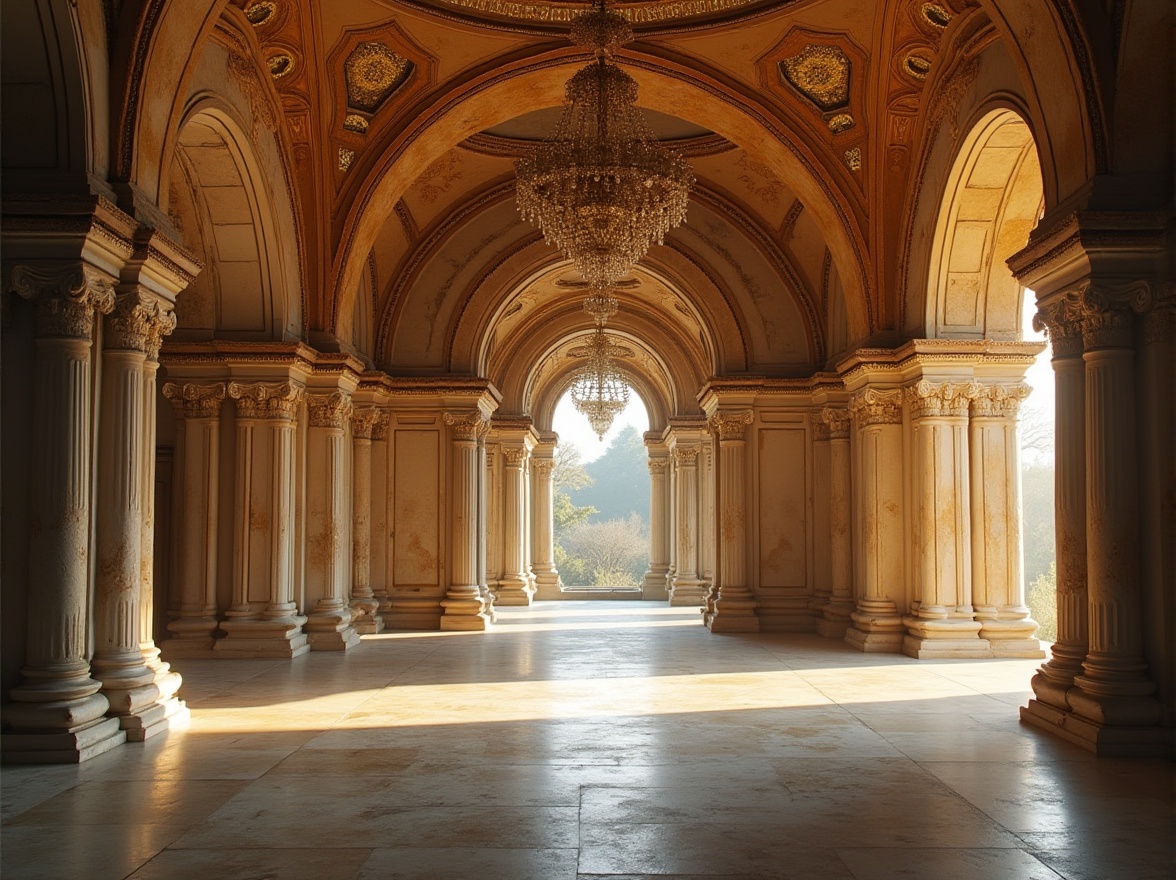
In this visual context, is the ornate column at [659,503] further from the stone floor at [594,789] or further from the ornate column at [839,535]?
the stone floor at [594,789]

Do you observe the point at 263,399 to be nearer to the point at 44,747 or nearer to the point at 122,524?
the point at 122,524

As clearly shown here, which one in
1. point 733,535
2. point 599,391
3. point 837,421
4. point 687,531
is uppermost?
point 599,391

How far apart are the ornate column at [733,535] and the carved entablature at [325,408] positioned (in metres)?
5.82

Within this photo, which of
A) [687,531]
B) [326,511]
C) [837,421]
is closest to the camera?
[326,511]

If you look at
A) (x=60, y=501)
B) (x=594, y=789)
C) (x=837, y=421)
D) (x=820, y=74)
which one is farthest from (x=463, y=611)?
(x=594, y=789)

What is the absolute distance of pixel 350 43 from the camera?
1245 centimetres

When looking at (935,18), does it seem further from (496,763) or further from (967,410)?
(496,763)

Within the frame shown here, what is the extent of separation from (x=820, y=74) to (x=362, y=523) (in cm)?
877

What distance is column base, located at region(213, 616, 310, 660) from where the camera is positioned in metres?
12.6

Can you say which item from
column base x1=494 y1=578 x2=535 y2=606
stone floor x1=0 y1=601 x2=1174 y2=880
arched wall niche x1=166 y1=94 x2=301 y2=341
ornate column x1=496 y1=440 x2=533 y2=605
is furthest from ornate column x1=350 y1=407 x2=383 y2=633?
ornate column x1=496 y1=440 x2=533 y2=605

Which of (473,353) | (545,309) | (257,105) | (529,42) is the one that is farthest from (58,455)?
(545,309)

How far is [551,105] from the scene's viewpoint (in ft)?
45.7

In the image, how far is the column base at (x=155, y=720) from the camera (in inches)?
301

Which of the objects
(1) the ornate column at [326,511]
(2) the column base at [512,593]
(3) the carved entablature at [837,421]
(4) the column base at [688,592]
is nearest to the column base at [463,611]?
(1) the ornate column at [326,511]
